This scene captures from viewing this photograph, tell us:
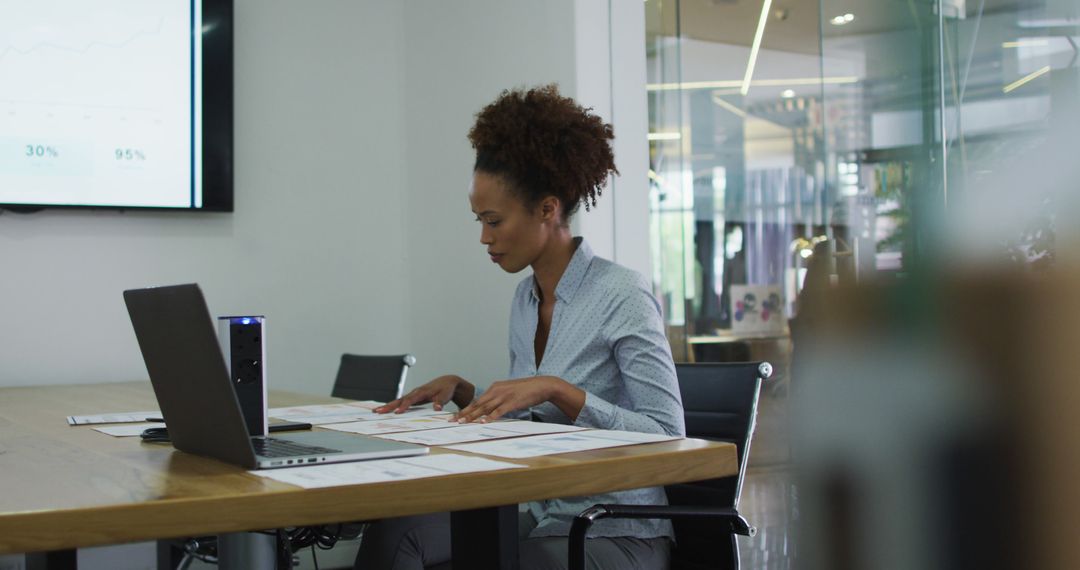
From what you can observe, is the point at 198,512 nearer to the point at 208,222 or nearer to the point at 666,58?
the point at 208,222

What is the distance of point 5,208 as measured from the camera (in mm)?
3049

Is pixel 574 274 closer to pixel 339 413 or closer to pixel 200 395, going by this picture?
pixel 339 413

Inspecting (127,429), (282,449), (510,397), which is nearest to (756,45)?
(510,397)

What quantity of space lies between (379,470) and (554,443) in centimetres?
29

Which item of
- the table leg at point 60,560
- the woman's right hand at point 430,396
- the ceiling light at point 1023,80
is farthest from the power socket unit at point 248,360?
the ceiling light at point 1023,80

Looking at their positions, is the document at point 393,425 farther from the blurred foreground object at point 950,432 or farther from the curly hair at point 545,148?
the blurred foreground object at point 950,432

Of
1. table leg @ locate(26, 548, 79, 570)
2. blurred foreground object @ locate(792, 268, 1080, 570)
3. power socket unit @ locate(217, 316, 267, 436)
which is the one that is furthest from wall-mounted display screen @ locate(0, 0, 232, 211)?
blurred foreground object @ locate(792, 268, 1080, 570)

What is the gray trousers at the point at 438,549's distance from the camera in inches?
56.9

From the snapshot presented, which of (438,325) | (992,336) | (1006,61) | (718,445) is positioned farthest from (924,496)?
(438,325)

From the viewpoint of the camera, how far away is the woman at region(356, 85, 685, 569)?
59.1 inches

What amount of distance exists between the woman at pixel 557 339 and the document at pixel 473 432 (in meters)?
0.03

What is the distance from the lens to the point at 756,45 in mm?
3494

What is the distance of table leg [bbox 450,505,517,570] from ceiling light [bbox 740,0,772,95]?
8.55ft

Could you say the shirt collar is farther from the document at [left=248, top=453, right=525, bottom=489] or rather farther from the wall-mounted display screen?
the wall-mounted display screen
